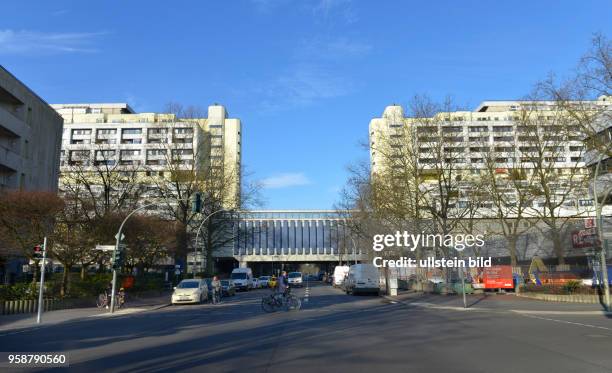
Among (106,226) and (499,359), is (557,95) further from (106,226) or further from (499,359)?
(106,226)

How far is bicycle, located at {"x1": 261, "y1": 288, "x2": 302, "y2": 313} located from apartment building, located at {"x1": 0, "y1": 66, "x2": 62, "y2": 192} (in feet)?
78.6

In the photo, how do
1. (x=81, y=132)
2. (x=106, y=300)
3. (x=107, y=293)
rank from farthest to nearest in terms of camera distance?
(x=81, y=132) < (x=107, y=293) < (x=106, y=300)

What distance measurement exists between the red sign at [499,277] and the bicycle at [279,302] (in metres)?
16.7

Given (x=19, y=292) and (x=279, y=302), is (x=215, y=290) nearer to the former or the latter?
(x=279, y=302)

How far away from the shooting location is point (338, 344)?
1288 cm

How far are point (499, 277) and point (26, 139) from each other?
1580 inches

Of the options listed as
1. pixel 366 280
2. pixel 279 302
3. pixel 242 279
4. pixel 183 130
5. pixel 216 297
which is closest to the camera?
pixel 279 302

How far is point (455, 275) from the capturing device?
4256 centimetres

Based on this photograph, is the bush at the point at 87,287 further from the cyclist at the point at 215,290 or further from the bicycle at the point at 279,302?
the bicycle at the point at 279,302

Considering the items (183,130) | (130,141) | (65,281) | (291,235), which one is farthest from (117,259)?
(291,235)

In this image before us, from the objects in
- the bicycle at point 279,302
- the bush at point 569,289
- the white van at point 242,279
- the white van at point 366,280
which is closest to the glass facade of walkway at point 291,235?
the white van at point 242,279

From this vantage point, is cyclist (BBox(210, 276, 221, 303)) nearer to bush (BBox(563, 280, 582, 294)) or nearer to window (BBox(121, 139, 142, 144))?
bush (BBox(563, 280, 582, 294))

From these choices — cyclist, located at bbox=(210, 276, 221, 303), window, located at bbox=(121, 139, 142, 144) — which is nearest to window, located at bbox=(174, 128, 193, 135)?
cyclist, located at bbox=(210, 276, 221, 303)

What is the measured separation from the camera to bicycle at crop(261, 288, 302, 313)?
81.3 ft
